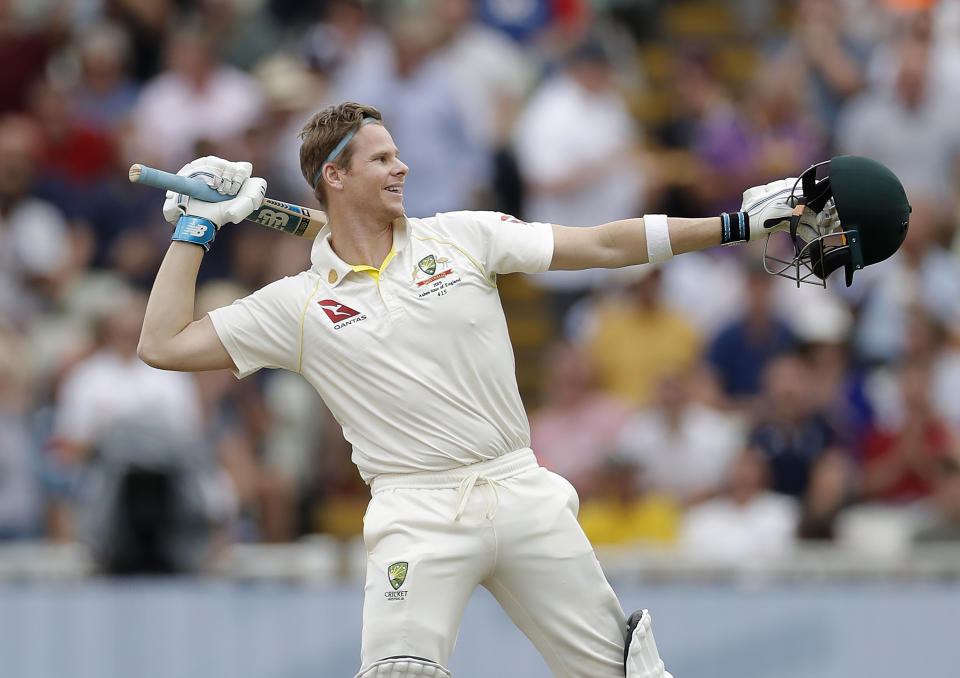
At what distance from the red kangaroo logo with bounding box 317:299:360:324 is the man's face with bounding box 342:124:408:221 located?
369mm

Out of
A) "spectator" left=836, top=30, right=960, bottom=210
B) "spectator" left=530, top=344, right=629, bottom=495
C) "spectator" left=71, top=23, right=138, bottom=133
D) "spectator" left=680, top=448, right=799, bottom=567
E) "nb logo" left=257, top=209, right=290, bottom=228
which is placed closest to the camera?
"nb logo" left=257, top=209, right=290, bottom=228

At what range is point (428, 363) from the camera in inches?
232

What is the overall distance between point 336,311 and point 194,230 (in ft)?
1.95

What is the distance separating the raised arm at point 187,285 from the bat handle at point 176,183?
25mm

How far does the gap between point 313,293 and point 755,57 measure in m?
8.80

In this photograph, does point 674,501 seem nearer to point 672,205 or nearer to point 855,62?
point 672,205

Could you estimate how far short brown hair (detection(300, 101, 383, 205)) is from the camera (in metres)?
6.04

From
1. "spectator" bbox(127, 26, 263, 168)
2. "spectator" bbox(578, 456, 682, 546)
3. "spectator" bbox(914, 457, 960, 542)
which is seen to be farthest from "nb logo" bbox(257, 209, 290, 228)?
"spectator" bbox(127, 26, 263, 168)

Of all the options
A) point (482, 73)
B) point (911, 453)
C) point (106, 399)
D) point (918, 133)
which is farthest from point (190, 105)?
point (911, 453)

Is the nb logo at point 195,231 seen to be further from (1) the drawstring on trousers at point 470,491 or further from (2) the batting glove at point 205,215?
(1) the drawstring on trousers at point 470,491

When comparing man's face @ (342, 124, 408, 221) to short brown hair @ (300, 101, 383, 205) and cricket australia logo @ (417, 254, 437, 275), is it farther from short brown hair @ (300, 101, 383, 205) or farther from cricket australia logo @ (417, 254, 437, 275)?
cricket australia logo @ (417, 254, 437, 275)

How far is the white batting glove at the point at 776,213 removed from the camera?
5.99 meters

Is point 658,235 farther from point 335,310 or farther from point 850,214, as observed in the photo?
point 335,310

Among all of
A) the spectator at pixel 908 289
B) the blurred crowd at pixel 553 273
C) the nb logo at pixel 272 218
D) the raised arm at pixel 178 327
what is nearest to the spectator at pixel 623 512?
the blurred crowd at pixel 553 273
